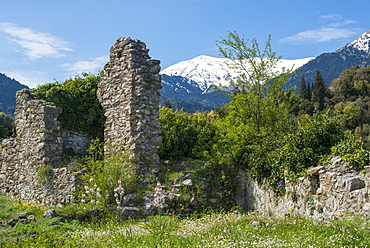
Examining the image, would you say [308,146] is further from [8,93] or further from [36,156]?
[8,93]

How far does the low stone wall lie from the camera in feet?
23.0

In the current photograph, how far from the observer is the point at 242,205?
36.3ft

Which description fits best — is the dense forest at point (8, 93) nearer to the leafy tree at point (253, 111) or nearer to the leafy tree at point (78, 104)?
the leafy tree at point (78, 104)

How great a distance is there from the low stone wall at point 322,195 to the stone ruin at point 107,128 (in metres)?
4.11

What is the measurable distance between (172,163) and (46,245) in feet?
26.1

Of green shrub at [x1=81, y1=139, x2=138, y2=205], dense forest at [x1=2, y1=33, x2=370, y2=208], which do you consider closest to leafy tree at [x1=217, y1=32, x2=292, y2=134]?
dense forest at [x1=2, y1=33, x2=370, y2=208]

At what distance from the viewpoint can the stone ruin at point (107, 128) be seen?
1138cm

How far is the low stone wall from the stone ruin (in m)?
4.11

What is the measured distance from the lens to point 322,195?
7.99 meters

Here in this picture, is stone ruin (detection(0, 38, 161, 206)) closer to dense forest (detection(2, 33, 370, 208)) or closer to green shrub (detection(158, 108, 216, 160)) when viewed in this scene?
dense forest (detection(2, 33, 370, 208))

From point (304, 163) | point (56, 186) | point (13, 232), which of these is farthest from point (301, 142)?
point (56, 186)

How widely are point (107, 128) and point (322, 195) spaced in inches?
310

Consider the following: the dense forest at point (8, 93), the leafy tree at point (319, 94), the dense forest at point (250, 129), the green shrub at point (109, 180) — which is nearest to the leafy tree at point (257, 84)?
the dense forest at point (250, 129)

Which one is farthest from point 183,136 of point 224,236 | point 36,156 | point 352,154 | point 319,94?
point 319,94
